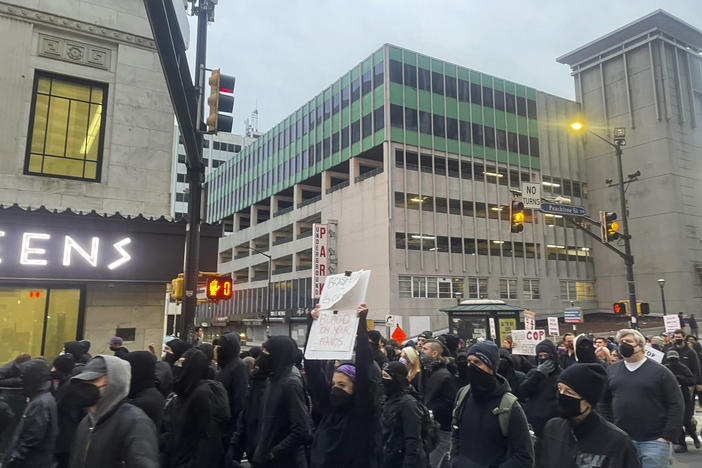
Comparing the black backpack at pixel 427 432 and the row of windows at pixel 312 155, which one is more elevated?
the row of windows at pixel 312 155

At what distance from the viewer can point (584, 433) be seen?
137 inches

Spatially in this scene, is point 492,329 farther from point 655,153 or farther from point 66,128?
point 655,153

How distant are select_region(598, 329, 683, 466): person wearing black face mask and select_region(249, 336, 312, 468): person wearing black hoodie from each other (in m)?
3.35

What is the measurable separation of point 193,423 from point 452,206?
43603 mm

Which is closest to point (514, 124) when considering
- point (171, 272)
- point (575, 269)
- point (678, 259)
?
point (575, 269)

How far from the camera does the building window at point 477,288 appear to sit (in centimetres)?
4494

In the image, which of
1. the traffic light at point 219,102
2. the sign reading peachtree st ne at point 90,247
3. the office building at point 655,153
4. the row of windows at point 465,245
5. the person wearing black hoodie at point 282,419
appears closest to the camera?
the person wearing black hoodie at point 282,419

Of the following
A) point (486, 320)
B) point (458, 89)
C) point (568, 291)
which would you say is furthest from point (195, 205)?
point (568, 291)

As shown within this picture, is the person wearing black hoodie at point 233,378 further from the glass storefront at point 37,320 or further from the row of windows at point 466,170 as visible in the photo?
the row of windows at point 466,170

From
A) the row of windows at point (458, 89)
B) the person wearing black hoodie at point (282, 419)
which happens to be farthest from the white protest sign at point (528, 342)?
the row of windows at point (458, 89)

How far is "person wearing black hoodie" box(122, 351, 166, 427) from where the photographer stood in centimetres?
443

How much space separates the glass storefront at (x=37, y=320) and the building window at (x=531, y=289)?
140 feet

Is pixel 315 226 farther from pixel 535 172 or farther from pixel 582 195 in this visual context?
pixel 582 195

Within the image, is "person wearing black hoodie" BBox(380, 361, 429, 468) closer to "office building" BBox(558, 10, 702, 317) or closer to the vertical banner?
the vertical banner
